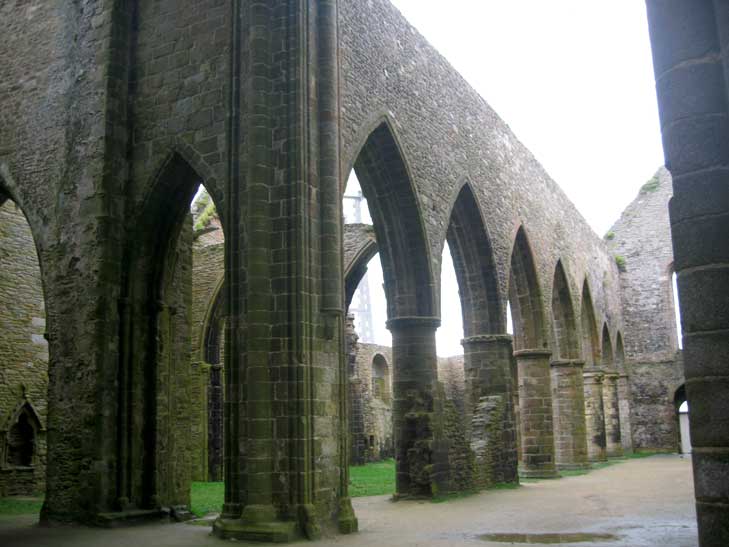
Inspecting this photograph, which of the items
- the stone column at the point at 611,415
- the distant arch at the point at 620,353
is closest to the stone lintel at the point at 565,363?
the stone column at the point at 611,415

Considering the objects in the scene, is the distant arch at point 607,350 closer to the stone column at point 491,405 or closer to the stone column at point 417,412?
the stone column at point 491,405

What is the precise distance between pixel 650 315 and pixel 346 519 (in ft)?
72.6

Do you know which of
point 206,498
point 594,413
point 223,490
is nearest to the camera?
point 206,498

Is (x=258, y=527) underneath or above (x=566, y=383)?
underneath

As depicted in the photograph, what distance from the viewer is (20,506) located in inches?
471

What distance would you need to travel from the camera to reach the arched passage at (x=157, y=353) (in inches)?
367

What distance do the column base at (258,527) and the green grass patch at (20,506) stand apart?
4493 mm

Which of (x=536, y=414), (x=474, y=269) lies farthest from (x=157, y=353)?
(x=536, y=414)

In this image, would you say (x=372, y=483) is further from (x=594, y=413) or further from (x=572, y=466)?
(x=594, y=413)

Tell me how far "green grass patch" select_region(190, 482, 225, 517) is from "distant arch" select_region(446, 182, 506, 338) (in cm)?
529

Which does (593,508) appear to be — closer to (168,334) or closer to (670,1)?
(168,334)

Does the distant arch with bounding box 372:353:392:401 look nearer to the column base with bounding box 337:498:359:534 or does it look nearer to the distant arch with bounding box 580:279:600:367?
the distant arch with bounding box 580:279:600:367

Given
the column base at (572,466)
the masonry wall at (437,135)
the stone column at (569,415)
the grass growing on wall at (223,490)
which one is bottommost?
the column base at (572,466)

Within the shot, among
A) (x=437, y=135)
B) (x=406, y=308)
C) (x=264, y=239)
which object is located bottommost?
(x=406, y=308)
